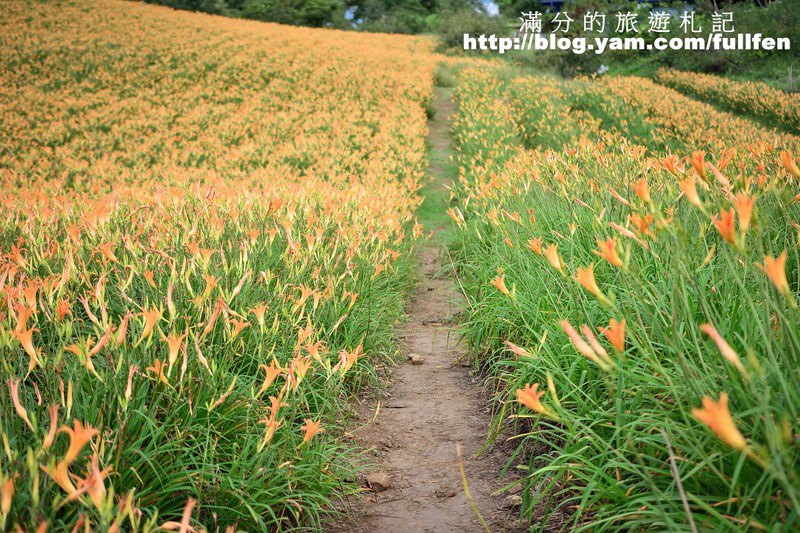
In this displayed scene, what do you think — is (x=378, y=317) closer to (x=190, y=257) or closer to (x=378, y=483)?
(x=190, y=257)

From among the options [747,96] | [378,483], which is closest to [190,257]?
[378,483]

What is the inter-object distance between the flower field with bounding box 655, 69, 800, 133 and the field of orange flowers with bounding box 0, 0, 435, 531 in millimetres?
7940

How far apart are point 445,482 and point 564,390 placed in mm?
710

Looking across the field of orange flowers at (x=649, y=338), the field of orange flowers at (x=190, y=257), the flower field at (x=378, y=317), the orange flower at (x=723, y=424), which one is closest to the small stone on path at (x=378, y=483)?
the flower field at (x=378, y=317)

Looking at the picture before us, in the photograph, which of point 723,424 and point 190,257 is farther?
point 190,257

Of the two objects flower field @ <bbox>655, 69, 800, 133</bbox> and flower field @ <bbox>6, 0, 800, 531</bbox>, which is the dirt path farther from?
flower field @ <bbox>655, 69, 800, 133</bbox>

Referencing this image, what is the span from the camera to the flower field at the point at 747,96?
12.4 metres

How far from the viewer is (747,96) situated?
48.2 ft

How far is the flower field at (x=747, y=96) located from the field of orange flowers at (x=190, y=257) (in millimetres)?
7940

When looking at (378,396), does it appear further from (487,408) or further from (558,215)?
(558,215)

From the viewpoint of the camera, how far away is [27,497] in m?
1.35

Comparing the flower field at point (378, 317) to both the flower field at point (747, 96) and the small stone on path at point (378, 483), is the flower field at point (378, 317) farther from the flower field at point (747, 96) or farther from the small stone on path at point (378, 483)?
the flower field at point (747, 96)

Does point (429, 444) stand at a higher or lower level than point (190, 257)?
lower

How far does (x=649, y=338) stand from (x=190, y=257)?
2.28 m
